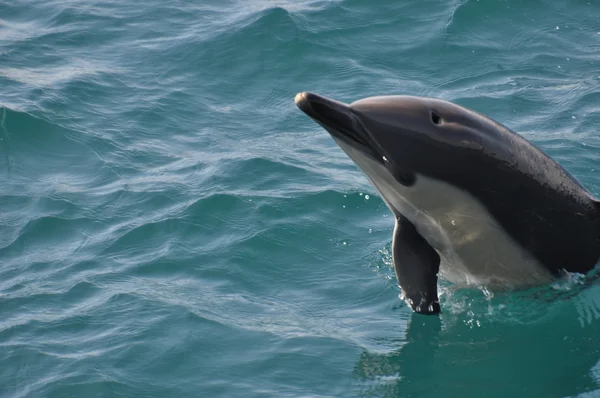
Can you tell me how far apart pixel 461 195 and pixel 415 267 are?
2.31 ft

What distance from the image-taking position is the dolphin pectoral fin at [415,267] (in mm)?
7910

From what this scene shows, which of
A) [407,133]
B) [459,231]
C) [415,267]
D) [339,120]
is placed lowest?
[415,267]

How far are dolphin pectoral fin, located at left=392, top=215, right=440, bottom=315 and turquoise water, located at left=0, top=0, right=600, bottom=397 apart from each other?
1.15 ft

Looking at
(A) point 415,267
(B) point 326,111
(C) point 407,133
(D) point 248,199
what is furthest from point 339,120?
(D) point 248,199

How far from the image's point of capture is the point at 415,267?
7980 mm

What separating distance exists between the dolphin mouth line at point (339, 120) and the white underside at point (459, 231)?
102 mm

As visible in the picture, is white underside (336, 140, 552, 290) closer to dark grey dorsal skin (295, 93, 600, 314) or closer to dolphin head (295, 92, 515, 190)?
dark grey dorsal skin (295, 93, 600, 314)

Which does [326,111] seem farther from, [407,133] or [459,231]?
[459,231]

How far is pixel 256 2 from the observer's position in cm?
1577

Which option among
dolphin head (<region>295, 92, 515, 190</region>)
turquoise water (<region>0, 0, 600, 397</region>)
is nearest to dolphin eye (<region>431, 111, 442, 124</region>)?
dolphin head (<region>295, 92, 515, 190</region>)

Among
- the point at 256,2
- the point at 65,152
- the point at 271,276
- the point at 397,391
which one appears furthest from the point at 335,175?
the point at 256,2

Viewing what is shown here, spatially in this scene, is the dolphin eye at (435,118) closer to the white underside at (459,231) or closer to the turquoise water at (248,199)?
the white underside at (459,231)

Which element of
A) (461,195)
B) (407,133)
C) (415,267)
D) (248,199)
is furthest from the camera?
(248,199)

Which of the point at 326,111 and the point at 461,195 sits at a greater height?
the point at 326,111
